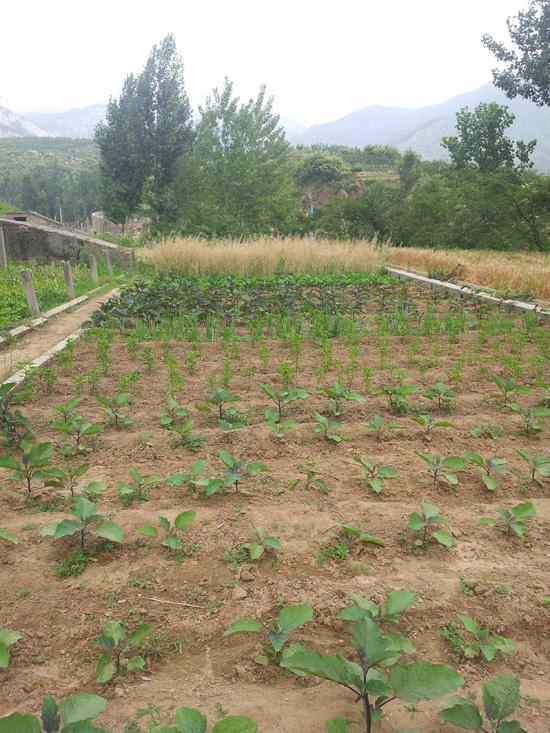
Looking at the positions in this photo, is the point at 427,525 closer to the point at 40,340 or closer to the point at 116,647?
the point at 116,647

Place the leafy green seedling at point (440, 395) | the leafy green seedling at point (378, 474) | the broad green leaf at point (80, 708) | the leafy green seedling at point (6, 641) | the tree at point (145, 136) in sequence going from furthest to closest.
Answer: the tree at point (145, 136), the leafy green seedling at point (440, 395), the leafy green seedling at point (378, 474), the leafy green seedling at point (6, 641), the broad green leaf at point (80, 708)

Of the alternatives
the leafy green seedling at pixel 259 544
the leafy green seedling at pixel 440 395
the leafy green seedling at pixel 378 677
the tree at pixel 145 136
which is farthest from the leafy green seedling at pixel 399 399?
the tree at pixel 145 136

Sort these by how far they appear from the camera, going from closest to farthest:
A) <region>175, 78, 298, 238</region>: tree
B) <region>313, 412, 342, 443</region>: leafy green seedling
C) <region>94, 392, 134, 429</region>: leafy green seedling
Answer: <region>313, 412, 342, 443</region>: leafy green seedling → <region>94, 392, 134, 429</region>: leafy green seedling → <region>175, 78, 298, 238</region>: tree

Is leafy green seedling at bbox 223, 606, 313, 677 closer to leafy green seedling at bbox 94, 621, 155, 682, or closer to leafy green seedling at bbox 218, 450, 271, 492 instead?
leafy green seedling at bbox 94, 621, 155, 682

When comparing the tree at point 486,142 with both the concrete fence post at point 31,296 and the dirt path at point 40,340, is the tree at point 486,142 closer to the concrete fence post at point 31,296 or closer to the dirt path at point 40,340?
the dirt path at point 40,340

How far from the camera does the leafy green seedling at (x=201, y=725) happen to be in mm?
1103

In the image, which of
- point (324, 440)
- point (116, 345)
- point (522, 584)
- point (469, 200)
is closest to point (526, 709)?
point (522, 584)

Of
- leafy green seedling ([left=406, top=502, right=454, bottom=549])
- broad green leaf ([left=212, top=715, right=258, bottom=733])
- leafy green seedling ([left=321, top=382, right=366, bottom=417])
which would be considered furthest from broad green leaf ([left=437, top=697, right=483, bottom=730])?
leafy green seedling ([left=321, top=382, right=366, bottom=417])

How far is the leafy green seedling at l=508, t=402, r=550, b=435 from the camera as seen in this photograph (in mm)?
3066

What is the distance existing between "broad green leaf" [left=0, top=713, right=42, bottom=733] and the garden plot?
0.31 metres

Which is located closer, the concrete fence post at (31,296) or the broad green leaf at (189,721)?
the broad green leaf at (189,721)

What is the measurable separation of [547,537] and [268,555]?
1.37m

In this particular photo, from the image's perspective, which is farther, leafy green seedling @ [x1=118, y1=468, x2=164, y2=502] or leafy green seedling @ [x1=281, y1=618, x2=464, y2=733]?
leafy green seedling @ [x1=118, y1=468, x2=164, y2=502]

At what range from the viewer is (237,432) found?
316 cm
